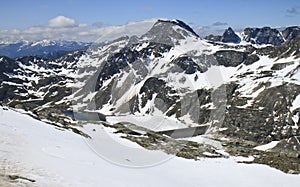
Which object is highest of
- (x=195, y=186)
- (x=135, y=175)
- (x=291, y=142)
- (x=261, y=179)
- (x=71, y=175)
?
(x=71, y=175)

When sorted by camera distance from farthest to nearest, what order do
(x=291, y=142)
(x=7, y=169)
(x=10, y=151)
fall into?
1. (x=291, y=142)
2. (x=10, y=151)
3. (x=7, y=169)

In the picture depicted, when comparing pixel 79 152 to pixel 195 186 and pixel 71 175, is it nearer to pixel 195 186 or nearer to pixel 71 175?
pixel 71 175

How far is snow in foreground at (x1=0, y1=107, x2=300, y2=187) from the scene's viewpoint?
2306cm

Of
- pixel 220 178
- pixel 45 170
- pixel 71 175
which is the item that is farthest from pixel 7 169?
pixel 220 178

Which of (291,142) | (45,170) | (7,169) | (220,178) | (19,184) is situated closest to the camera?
(19,184)

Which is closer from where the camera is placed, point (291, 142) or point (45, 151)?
point (45, 151)

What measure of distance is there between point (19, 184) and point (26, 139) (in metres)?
12.3

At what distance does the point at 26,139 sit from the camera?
30.9m

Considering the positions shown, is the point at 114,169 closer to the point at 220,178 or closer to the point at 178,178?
the point at 178,178

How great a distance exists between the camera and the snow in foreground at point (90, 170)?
2306cm

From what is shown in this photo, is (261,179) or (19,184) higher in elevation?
(19,184)

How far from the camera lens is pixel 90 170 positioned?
89.8 feet

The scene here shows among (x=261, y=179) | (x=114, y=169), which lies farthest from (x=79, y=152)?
(x=261, y=179)

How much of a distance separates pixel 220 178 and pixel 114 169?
16.3 metres
